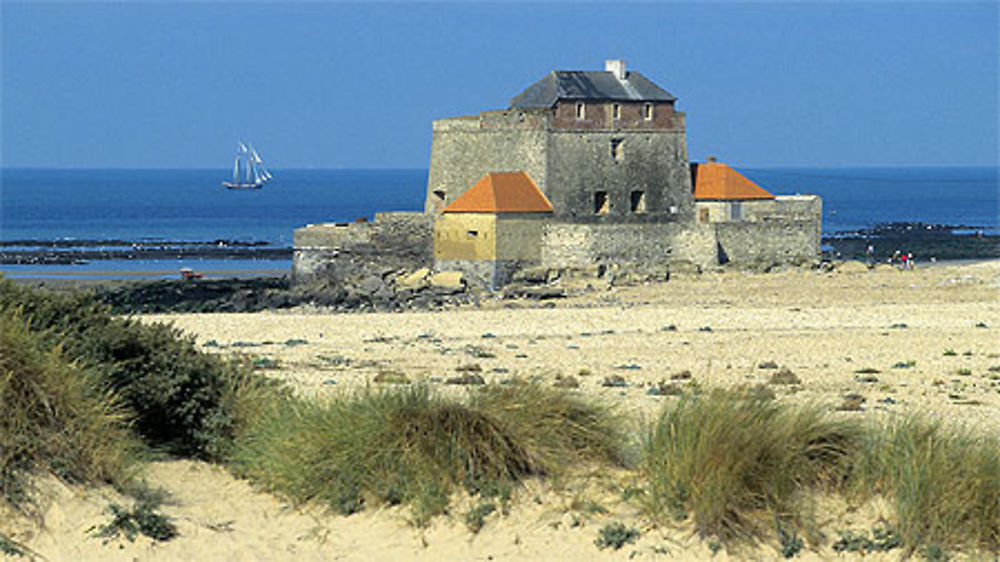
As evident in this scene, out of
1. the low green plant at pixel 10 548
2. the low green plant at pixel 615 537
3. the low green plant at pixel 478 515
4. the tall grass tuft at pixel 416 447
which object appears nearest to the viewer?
the low green plant at pixel 10 548

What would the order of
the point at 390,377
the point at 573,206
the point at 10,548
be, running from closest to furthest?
1. the point at 10,548
2. the point at 390,377
3. the point at 573,206

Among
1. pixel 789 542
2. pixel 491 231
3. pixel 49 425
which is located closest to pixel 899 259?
pixel 491 231

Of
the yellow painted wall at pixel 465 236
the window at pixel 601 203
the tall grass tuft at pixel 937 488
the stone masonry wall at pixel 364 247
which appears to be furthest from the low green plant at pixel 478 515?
the window at pixel 601 203

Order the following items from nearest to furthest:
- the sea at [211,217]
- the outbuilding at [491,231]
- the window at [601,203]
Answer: the outbuilding at [491,231], the window at [601,203], the sea at [211,217]

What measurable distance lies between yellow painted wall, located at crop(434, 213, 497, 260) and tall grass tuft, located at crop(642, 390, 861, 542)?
94.4ft

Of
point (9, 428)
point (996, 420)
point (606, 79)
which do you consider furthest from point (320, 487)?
point (606, 79)

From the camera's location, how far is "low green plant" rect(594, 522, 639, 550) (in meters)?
9.33

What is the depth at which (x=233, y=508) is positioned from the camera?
392 inches

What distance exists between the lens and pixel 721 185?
4456cm

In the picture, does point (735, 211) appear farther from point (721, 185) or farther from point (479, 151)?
point (479, 151)

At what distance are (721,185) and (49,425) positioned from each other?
3638cm

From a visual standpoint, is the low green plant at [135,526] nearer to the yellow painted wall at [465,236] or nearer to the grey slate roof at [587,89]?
the yellow painted wall at [465,236]

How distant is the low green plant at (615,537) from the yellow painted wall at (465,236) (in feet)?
95.9

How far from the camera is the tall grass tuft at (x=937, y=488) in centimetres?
934
